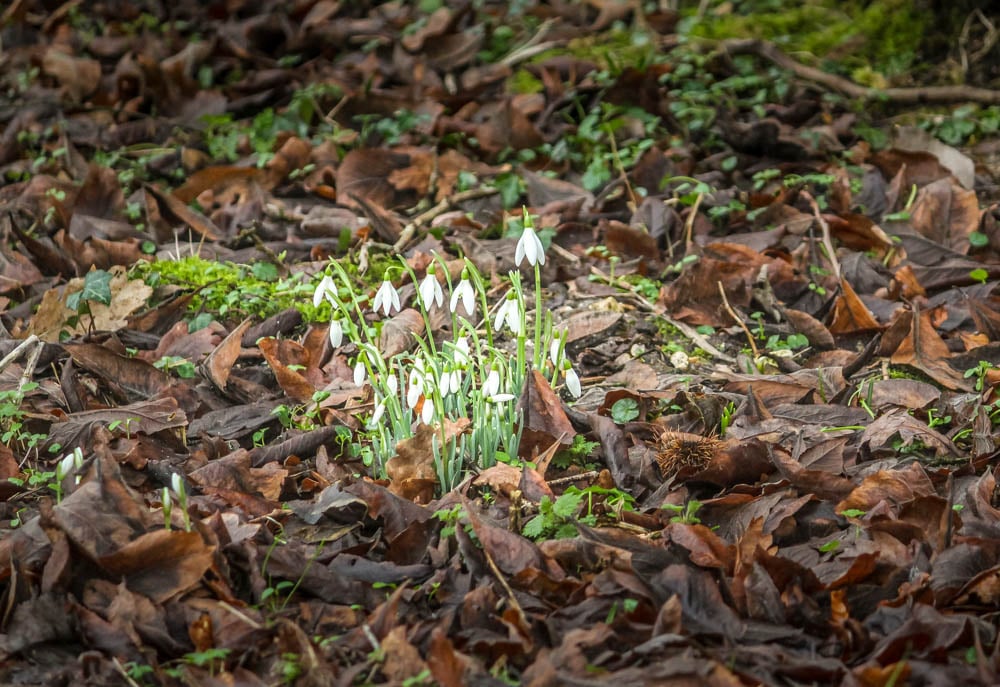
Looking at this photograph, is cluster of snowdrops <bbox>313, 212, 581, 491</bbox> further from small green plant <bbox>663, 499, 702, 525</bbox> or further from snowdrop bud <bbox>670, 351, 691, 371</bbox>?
snowdrop bud <bbox>670, 351, 691, 371</bbox>

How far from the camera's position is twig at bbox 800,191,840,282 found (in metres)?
3.49

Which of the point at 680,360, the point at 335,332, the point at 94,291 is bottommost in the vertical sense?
the point at 680,360

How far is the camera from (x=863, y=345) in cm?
313

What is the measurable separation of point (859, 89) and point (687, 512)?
3.05m

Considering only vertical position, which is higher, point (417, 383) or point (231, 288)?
point (417, 383)

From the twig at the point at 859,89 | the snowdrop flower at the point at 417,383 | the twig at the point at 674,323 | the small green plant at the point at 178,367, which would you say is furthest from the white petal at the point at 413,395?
the twig at the point at 859,89

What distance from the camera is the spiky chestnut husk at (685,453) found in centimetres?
240

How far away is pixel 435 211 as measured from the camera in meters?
3.94

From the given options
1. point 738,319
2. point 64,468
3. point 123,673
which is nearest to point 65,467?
point 64,468

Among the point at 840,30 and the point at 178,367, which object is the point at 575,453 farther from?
the point at 840,30

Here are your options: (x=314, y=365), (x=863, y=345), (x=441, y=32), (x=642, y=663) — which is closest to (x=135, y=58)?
(x=441, y=32)

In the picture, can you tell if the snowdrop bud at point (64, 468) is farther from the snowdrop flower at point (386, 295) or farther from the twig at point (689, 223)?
the twig at point (689, 223)

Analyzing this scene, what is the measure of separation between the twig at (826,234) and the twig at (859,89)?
1.00 metres

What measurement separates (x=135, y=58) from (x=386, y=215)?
2.24 metres
